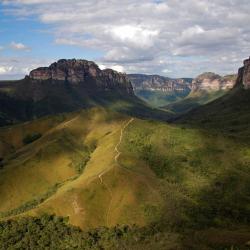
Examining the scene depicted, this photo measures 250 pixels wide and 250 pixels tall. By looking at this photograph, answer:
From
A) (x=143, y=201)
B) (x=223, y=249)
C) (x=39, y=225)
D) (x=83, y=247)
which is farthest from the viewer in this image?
(x=143, y=201)

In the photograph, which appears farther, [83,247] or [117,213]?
[117,213]

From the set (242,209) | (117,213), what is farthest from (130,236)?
(242,209)

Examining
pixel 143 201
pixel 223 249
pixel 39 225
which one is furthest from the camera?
pixel 143 201

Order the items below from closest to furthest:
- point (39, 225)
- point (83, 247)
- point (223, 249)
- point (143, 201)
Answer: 1. point (223, 249)
2. point (83, 247)
3. point (39, 225)
4. point (143, 201)

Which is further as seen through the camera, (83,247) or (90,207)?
(90,207)

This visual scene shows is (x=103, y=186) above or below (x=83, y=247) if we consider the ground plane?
above

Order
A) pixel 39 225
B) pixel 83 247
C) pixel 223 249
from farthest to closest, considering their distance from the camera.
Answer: pixel 39 225, pixel 83 247, pixel 223 249

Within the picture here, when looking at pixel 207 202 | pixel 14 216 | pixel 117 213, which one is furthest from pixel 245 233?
pixel 14 216

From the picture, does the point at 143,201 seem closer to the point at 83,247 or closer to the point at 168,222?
Answer: the point at 168,222

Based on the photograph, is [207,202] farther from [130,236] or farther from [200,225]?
[130,236]
